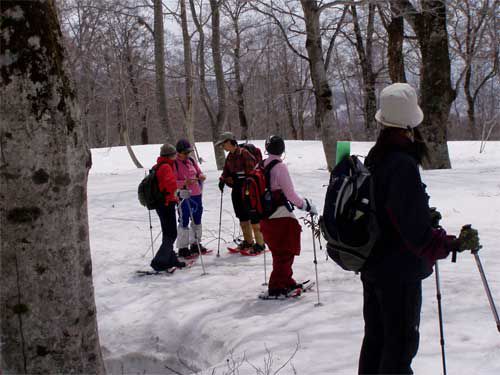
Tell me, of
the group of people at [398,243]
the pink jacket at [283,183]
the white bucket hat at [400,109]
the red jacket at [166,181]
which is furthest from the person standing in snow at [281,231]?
the white bucket hat at [400,109]

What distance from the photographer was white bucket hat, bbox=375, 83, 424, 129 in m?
3.01

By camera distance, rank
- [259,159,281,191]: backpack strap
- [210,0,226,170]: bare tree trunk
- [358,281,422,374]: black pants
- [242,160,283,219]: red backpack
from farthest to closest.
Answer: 1. [210,0,226,170]: bare tree trunk
2. [259,159,281,191]: backpack strap
3. [242,160,283,219]: red backpack
4. [358,281,422,374]: black pants

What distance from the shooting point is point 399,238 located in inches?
115

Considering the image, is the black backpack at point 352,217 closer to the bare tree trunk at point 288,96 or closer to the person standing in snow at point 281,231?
the person standing in snow at point 281,231

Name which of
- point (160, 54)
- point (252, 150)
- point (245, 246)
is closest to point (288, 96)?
point (160, 54)

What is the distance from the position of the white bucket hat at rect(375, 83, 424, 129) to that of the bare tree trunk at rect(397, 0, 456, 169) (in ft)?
38.0

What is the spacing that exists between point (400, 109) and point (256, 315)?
311cm

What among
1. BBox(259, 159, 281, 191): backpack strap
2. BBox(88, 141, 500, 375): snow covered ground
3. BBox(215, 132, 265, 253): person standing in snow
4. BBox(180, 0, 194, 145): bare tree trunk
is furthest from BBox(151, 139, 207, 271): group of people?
BBox(180, 0, 194, 145): bare tree trunk

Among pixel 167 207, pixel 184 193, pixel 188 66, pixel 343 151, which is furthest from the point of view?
pixel 188 66

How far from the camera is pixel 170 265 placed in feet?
25.1

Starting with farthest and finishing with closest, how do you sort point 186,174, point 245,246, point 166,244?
point 245,246 → point 186,174 → point 166,244

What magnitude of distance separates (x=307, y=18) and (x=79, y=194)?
40.4 ft

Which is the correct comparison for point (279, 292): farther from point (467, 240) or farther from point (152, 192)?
point (467, 240)

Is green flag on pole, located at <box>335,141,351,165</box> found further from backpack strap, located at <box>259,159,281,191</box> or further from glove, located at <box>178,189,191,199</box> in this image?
glove, located at <box>178,189,191,199</box>
